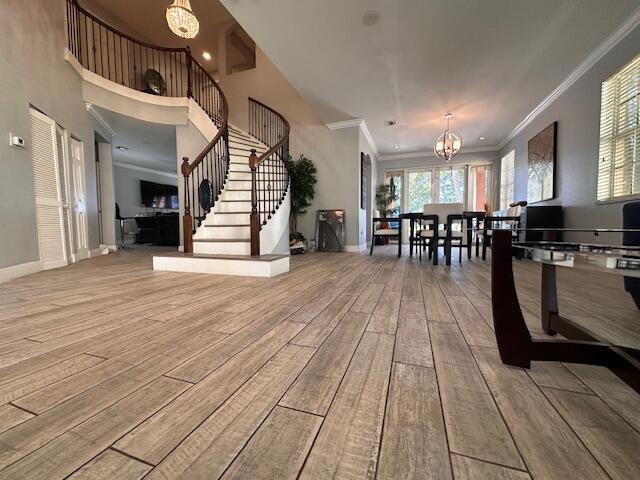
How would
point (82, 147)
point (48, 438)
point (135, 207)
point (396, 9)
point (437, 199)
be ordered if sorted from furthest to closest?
point (135, 207), point (437, 199), point (82, 147), point (396, 9), point (48, 438)

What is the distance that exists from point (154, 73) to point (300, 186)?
457 cm

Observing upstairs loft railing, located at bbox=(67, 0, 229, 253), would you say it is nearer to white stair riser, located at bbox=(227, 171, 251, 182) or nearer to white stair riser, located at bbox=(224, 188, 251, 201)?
white stair riser, located at bbox=(227, 171, 251, 182)

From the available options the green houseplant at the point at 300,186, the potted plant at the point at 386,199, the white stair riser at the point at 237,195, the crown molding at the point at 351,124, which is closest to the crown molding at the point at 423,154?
the potted plant at the point at 386,199

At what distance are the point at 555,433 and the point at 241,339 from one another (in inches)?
41.0

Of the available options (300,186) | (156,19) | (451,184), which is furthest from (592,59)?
(156,19)

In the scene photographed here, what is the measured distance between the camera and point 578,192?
3.63 m

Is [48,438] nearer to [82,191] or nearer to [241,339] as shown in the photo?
[241,339]

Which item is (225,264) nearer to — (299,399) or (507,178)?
(299,399)

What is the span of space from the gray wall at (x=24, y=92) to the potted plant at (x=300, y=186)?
130 inches

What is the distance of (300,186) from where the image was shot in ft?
17.0

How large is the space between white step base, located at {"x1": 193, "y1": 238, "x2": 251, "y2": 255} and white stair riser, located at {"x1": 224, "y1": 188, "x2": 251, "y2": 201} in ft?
3.35

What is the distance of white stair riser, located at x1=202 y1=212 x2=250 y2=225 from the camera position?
3.66 meters

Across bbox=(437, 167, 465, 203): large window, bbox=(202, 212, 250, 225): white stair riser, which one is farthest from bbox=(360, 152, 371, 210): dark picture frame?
bbox=(202, 212, 250, 225): white stair riser

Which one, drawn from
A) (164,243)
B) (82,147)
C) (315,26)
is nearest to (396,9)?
(315,26)
